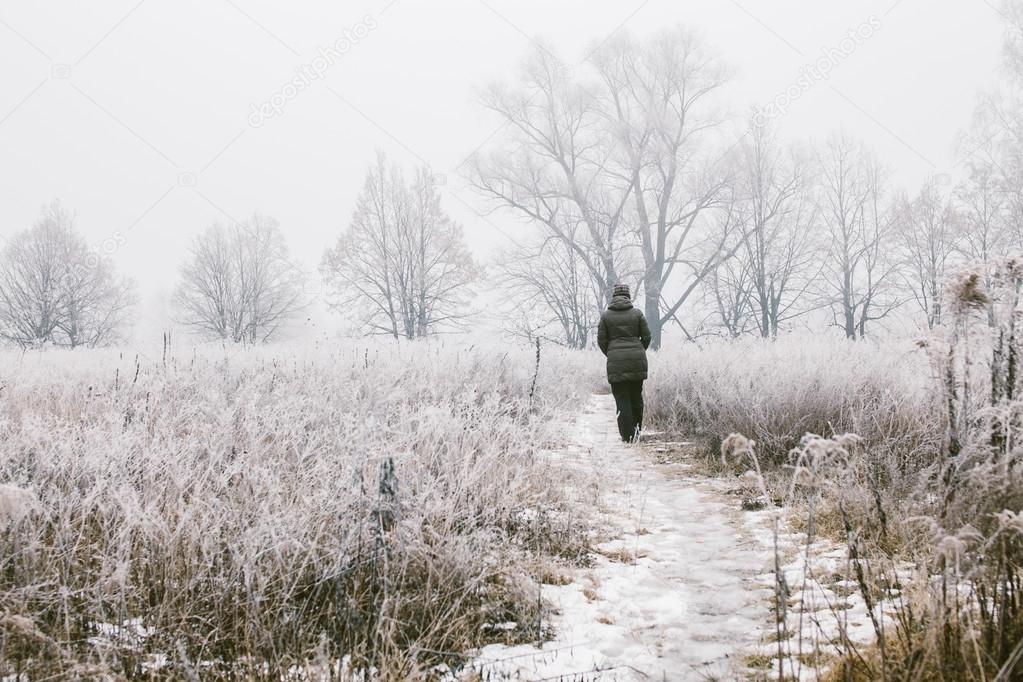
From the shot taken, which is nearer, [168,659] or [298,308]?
[168,659]

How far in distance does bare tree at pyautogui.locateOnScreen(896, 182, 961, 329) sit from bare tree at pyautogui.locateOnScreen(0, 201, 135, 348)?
107ft

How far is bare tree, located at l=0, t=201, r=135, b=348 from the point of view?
22.9m

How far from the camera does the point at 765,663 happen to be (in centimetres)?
200

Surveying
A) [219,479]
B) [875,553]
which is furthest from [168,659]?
[875,553]

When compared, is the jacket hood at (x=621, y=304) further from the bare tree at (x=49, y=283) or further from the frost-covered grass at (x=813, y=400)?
the bare tree at (x=49, y=283)

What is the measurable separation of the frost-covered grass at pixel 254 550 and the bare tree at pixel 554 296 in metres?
19.3

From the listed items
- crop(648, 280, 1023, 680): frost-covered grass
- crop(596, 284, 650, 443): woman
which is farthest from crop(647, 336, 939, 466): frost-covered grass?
crop(596, 284, 650, 443): woman

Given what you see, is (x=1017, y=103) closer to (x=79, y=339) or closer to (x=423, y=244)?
(x=423, y=244)

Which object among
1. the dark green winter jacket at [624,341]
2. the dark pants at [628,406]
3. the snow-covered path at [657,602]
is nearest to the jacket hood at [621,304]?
the dark green winter jacket at [624,341]

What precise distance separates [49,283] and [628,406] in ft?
87.6

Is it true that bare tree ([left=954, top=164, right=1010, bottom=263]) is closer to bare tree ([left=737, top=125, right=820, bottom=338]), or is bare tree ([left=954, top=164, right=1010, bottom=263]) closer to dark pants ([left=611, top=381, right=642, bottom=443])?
bare tree ([left=737, top=125, right=820, bottom=338])

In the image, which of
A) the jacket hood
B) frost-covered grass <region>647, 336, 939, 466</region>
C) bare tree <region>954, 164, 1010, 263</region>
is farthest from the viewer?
bare tree <region>954, 164, 1010, 263</region>

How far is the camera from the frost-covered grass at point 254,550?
1.91 metres

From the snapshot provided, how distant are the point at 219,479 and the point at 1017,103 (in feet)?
64.7
